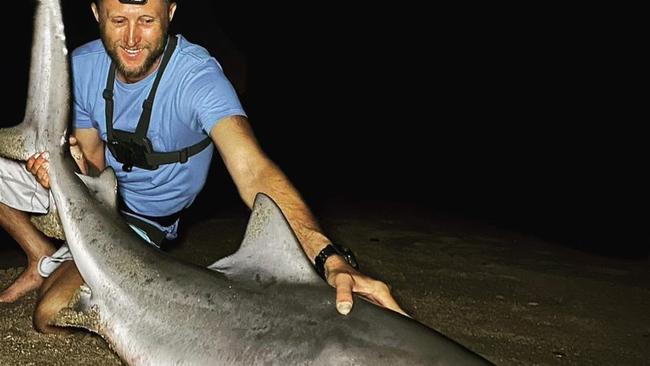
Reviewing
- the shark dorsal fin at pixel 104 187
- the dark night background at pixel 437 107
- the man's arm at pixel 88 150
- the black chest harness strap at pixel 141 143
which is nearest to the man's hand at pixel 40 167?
the shark dorsal fin at pixel 104 187

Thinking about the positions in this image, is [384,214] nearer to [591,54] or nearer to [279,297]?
[279,297]

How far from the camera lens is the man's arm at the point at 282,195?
79.3 inches

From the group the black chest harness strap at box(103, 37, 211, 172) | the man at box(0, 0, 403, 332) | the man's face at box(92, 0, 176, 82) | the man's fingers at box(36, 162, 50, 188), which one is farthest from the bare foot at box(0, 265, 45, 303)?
the man's fingers at box(36, 162, 50, 188)

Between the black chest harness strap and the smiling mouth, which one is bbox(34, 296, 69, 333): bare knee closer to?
the black chest harness strap

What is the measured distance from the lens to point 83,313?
2199mm

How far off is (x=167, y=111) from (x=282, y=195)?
0.87 m

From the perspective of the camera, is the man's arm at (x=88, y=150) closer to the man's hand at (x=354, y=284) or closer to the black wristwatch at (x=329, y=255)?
the black wristwatch at (x=329, y=255)

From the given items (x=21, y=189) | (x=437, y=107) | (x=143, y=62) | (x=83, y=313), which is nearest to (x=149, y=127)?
(x=143, y=62)

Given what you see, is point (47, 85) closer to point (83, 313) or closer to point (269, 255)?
point (83, 313)

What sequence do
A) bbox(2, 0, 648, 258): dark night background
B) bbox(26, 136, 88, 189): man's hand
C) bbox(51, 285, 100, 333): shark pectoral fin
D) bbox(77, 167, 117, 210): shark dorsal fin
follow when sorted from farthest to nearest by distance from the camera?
1. bbox(2, 0, 648, 258): dark night background
2. bbox(26, 136, 88, 189): man's hand
3. bbox(77, 167, 117, 210): shark dorsal fin
4. bbox(51, 285, 100, 333): shark pectoral fin

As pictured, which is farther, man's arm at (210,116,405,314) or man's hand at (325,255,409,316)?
man's arm at (210,116,405,314)

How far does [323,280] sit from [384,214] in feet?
17.4

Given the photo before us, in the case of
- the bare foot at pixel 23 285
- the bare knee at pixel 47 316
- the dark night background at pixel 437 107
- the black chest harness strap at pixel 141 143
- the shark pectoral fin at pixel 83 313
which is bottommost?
the dark night background at pixel 437 107

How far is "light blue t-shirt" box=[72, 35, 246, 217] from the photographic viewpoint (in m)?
3.03
